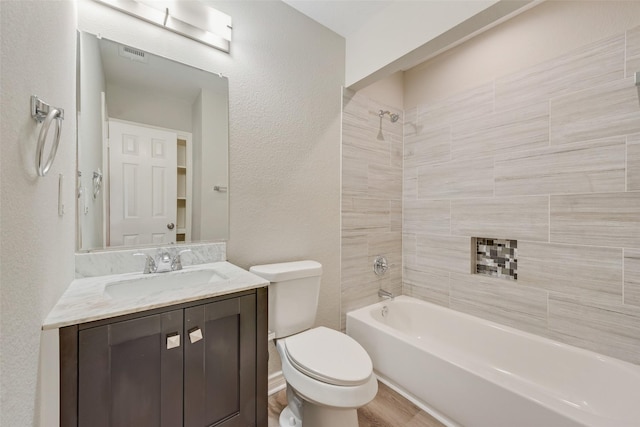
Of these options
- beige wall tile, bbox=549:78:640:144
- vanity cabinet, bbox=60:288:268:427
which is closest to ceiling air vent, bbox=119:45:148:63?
vanity cabinet, bbox=60:288:268:427

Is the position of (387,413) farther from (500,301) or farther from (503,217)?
(503,217)

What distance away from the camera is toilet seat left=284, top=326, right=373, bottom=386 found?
1.23m

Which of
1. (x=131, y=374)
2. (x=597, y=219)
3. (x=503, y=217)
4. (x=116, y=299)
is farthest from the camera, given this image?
(x=503, y=217)

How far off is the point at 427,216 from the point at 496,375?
131 cm

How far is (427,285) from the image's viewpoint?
2.43 metres

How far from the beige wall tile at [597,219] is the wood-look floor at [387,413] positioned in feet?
4.55

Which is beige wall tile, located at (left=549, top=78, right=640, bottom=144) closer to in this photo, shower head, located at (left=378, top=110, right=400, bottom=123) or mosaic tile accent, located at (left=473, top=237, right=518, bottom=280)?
mosaic tile accent, located at (left=473, top=237, right=518, bottom=280)

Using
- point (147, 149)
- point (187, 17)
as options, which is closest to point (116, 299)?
point (147, 149)

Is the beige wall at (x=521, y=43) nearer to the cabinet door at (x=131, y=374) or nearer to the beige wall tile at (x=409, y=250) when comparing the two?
the beige wall tile at (x=409, y=250)

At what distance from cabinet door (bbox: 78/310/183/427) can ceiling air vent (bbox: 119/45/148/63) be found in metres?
1.25

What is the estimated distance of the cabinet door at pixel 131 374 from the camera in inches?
33.4

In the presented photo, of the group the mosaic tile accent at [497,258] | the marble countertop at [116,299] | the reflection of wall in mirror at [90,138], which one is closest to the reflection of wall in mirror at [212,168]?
the marble countertop at [116,299]

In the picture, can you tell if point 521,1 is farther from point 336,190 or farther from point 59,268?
A: point 59,268

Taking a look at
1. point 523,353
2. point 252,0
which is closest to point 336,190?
point 252,0
